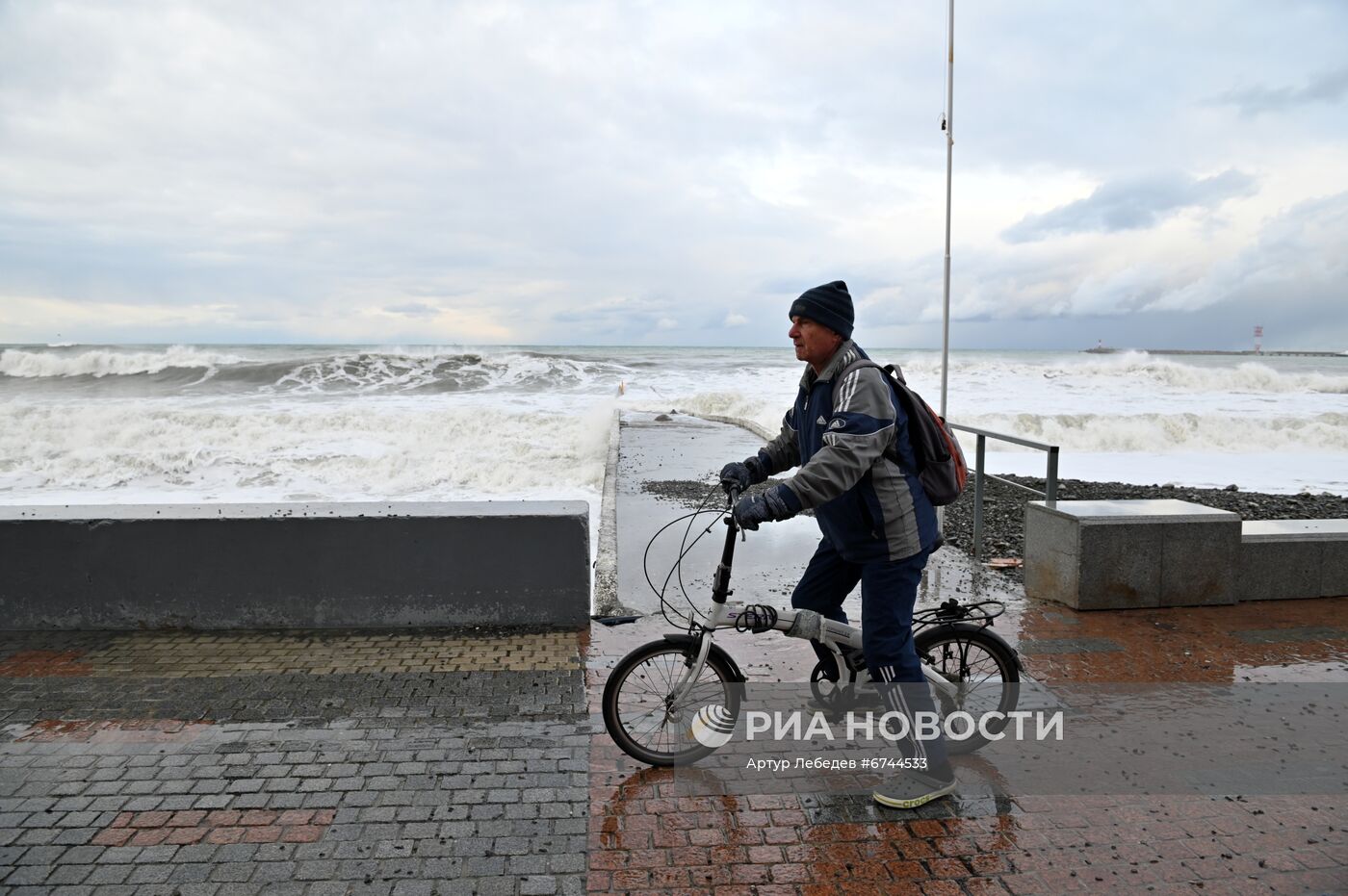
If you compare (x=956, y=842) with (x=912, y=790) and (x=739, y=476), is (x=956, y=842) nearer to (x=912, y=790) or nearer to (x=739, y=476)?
(x=912, y=790)

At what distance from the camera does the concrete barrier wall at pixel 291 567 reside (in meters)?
5.57

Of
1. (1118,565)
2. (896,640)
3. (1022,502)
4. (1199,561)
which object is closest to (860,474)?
(896,640)

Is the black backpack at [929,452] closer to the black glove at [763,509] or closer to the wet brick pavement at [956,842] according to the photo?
the black glove at [763,509]

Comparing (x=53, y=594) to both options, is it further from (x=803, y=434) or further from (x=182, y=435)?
(x=182, y=435)

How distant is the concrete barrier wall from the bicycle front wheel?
6.13 feet

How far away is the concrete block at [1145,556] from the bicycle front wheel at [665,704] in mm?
3359

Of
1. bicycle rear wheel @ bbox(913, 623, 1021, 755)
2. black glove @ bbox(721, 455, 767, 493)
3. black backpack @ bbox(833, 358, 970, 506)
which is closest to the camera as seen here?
black backpack @ bbox(833, 358, 970, 506)

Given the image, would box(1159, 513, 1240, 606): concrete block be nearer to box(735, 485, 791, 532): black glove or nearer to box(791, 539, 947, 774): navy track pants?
box(791, 539, 947, 774): navy track pants

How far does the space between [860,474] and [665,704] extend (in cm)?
141

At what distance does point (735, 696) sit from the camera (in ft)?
13.4

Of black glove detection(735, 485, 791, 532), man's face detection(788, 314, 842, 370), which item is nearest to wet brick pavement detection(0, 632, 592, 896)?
black glove detection(735, 485, 791, 532)

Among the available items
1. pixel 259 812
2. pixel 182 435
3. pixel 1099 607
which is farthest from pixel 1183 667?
pixel 182 435

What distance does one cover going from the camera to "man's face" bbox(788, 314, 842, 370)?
3727 mm

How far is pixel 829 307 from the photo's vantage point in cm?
371
